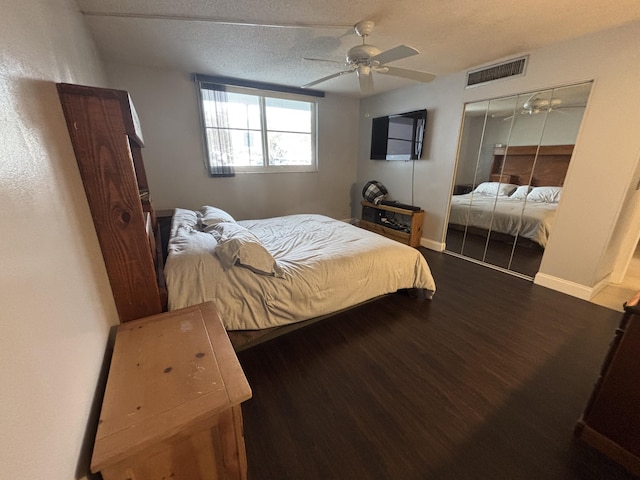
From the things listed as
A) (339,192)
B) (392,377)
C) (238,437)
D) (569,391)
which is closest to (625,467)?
(569,391)

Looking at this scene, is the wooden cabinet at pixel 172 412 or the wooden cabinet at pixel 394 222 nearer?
the wooden cabinet at pixel 172 412

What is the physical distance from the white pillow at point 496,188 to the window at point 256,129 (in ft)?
8.63

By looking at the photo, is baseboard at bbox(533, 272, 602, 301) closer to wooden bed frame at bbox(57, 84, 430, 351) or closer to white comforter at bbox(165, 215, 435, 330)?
white comforter at bbox(165, 215, 435, 330)

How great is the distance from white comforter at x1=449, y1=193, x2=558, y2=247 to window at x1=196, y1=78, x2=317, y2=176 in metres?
2.50

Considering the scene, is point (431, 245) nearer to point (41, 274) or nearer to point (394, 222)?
point (394, 222)

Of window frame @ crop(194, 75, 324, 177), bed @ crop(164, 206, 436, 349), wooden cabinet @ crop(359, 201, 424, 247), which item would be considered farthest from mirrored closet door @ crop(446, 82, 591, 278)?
window frame @ crop(194, 75, 324, 177)

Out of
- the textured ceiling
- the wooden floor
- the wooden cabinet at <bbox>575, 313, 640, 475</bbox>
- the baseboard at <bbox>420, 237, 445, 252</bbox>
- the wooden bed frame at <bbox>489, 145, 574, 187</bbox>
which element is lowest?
the wooden floor

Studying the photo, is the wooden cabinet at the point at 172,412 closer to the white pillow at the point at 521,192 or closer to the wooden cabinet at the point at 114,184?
the wooden cabinet at the point at 114,184

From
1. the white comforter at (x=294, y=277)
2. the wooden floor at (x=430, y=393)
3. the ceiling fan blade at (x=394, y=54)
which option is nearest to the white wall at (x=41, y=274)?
the white comforter at (x=294, y=277)

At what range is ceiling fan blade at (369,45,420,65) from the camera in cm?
181

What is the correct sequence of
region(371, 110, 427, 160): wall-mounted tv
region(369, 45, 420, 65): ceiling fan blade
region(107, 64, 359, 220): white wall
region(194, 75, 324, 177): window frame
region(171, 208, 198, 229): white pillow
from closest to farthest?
1. region(369, 45, 420, 65): ceiling fan blade
2. region(171, 208, 198, 229): white pillow
3. region(107, 64, 359, 220): white wall
4. region(194, 75, 324, 177): window frame
5. region(371, 110, 427, 160): wall-mounted tv

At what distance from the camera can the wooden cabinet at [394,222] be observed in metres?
3.98

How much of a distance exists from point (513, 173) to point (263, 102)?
137 inches

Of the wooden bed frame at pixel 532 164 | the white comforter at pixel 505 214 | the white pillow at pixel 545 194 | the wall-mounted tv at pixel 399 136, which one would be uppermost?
the wall-mounted tv at pixel 399 136
